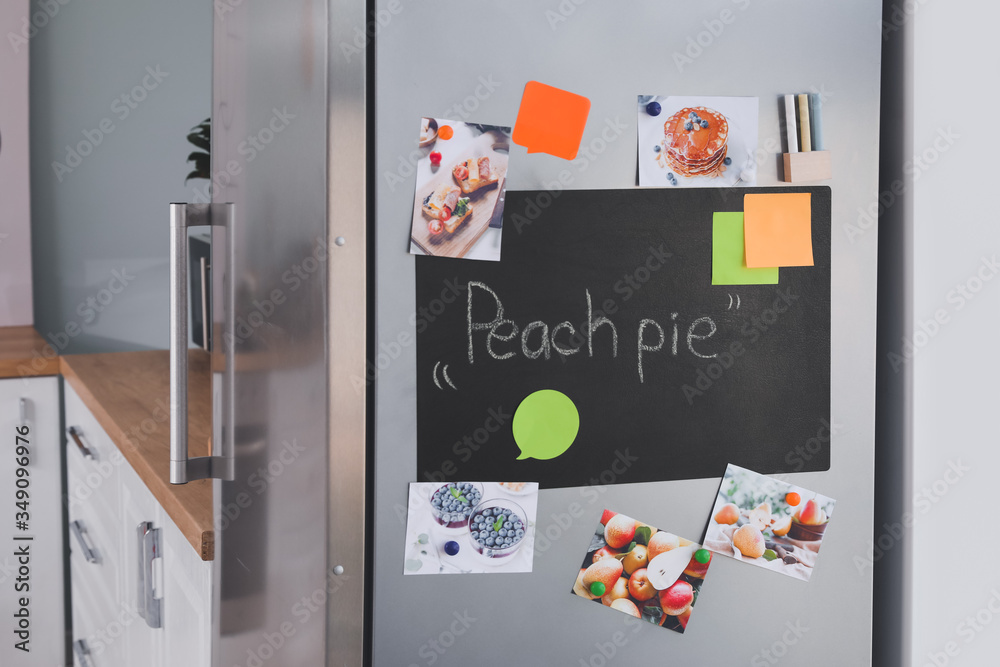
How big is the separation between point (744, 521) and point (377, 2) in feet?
2.17

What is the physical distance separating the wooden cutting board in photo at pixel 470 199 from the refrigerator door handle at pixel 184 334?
322 millimetres

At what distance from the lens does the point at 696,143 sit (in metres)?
0.86

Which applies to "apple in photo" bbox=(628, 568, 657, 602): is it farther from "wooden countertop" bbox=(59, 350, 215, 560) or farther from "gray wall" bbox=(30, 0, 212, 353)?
"gray wall" bbox=(30, 0, 212, 353)

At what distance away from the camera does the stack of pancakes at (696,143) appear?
856mm

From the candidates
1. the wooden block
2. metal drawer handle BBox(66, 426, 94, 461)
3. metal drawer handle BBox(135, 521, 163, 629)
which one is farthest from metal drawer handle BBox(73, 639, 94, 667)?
the wooden block

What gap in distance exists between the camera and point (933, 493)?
3.14 feet

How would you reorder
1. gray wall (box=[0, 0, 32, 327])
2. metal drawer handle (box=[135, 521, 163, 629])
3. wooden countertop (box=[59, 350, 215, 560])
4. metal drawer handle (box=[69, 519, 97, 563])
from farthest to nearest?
gray wall (box=[0, 0, 32, 327]), metal drawer handle (box=[69, 519, 97, 563]), metal drawer handle (box=[135, 521, 163, 629]), wooden countertop (box=[59, 350, 215, 560])

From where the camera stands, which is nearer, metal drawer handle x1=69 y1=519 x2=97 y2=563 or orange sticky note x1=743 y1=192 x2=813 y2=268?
orange sticky note x1=743 y1=192 x2=813 y2=268

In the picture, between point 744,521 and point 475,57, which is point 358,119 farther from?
point 744,521

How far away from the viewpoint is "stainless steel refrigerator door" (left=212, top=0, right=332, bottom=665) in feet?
2.61

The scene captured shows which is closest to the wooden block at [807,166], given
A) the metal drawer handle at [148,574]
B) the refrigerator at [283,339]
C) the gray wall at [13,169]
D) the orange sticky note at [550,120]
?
the orange sticky note at [550,120]

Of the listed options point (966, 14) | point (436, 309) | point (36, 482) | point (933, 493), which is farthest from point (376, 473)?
point (36, 482)

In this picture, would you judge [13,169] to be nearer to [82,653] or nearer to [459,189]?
[82,653]

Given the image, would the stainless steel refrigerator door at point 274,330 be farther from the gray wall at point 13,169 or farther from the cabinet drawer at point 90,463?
the gray wall at point 13,169
